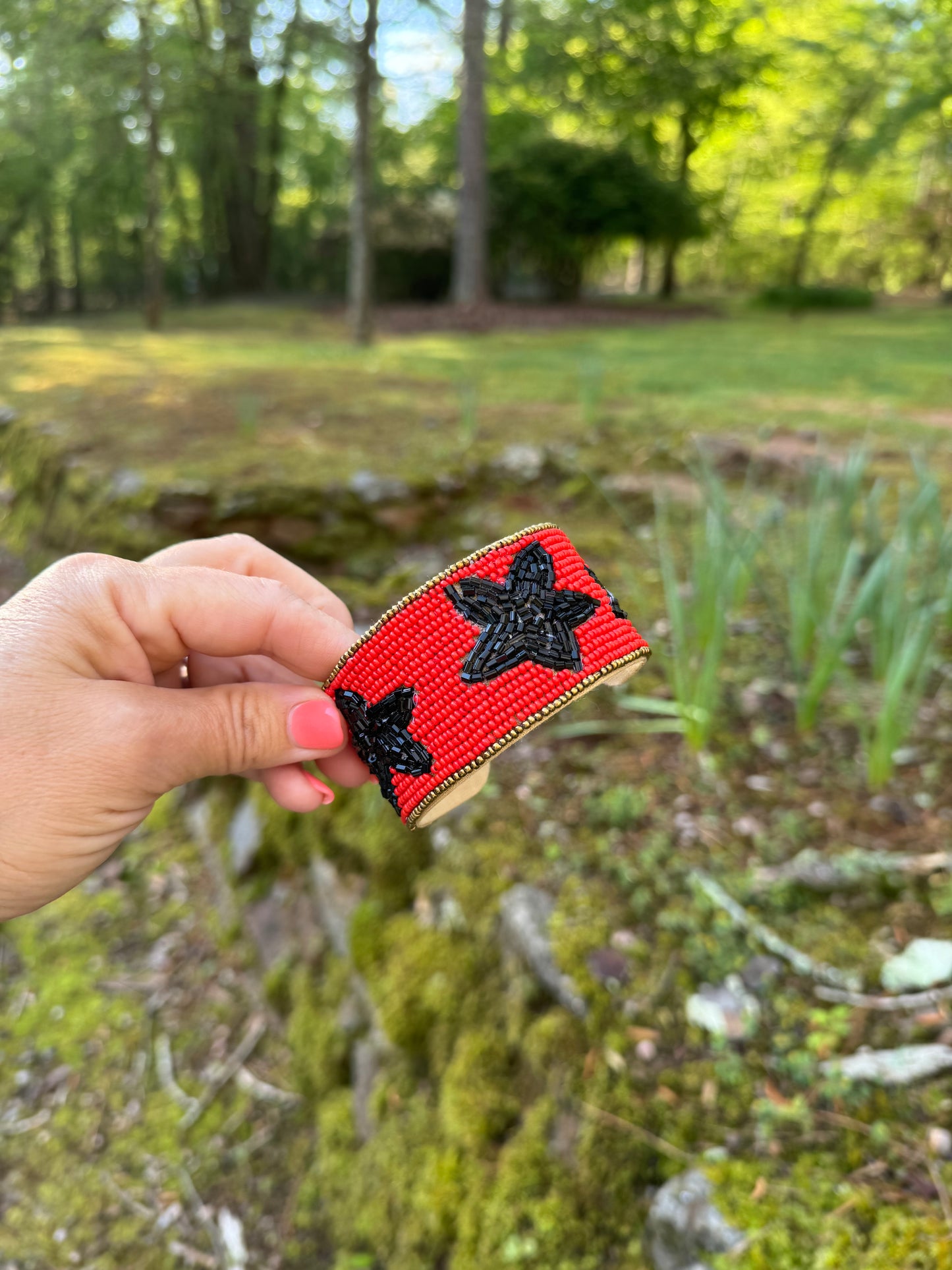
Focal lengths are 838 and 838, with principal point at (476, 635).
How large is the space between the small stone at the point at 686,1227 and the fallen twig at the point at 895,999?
36cm

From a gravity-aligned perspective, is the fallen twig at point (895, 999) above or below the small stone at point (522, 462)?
below

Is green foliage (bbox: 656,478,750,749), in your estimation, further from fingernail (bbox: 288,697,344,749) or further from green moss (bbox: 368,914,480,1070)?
fingernail (bbox: 288,697,344,749)

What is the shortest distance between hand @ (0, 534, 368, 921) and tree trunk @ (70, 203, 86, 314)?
50.9 feet

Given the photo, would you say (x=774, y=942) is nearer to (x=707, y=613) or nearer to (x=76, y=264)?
(x=707, y=613)

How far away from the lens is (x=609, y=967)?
144cm

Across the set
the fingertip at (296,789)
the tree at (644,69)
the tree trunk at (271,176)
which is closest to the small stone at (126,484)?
the fingertip at (296,789)

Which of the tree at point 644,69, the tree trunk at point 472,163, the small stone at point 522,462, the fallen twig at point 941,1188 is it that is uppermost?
the tree at point 644,69

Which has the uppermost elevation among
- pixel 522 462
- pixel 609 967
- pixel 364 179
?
pixel 364 179

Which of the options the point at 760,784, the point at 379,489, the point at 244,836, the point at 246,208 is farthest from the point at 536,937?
the point at 246,208

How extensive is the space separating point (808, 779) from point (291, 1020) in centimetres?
127

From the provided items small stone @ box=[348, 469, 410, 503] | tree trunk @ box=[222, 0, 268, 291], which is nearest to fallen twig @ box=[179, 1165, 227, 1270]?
small stone @ box=[348, 469, 410, 503]

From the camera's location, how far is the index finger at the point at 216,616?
970 millimetres

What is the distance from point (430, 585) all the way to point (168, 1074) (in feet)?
5.02

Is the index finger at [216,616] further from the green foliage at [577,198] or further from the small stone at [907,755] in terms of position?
the green foliage at [577,198]
